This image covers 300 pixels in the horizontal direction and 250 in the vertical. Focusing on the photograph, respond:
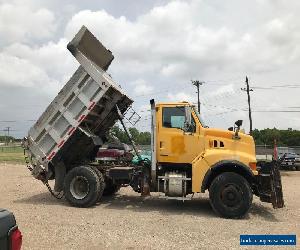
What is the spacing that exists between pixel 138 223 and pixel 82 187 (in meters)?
2.91

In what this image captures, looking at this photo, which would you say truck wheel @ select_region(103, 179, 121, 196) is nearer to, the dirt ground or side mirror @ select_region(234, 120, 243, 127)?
the dirt ground

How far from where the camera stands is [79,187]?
1145cm

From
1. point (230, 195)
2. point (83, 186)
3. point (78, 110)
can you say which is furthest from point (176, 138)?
point (83, 186)

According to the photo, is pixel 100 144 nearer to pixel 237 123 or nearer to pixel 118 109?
pixel 118 109

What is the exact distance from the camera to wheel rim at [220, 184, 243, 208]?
991cm

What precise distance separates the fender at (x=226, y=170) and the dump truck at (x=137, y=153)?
2 centimetres

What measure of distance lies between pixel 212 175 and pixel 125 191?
4.98 metres

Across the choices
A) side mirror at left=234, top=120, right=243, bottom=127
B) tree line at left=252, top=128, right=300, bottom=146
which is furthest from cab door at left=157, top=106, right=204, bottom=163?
tree line at left=252, top=128, right=300, bottom=146

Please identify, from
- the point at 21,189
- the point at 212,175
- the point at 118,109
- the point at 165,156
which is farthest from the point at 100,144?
the point at 21,189

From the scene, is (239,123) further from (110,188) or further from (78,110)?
(110,188)

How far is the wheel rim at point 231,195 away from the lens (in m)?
9.91

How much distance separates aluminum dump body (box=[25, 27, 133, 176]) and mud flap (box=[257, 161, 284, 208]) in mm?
4342

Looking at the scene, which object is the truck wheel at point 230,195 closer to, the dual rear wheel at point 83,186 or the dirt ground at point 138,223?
the dirt ground at point 138,223

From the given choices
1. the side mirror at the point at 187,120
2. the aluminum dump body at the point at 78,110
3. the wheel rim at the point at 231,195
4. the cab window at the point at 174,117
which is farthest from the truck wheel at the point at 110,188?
the wheel rim at the point at 231,195
